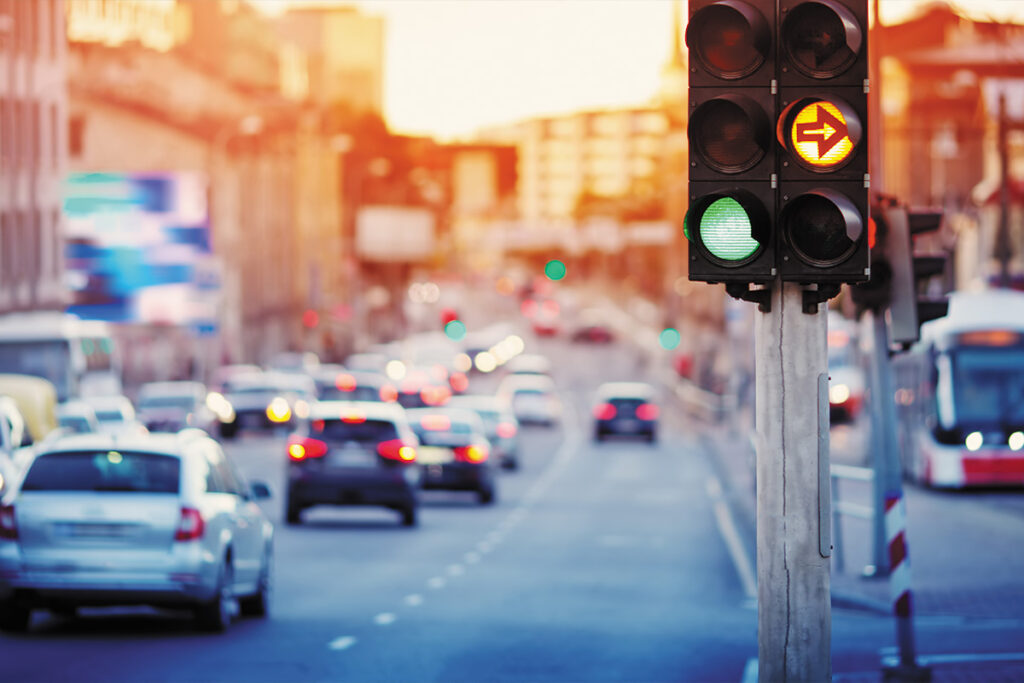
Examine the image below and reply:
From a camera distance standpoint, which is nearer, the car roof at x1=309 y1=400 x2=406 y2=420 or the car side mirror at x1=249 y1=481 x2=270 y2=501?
the car side mirror at x1=249 y1=481 x2=270 y2=501

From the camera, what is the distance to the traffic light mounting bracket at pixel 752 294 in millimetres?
8102

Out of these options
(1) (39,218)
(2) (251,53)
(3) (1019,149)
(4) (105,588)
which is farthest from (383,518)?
(2) (251,53)

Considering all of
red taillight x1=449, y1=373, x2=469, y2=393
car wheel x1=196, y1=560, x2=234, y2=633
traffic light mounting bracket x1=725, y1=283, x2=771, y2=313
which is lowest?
red taillight x1=449, y1=373, x2=469, y2=393

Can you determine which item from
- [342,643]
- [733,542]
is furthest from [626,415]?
[342,643]

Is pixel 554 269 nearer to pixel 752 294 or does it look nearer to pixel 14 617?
pixel 14 617

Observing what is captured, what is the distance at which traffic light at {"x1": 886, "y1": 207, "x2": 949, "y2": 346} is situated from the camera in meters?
14.5

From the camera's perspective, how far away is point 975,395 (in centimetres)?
3728

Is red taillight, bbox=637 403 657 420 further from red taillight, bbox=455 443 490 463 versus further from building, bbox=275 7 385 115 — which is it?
building, bbox=275 7 385 115

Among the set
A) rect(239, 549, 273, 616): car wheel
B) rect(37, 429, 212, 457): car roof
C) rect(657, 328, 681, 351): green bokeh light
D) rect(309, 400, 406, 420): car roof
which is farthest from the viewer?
rect(657, 328, 681, 351): green bokeh light

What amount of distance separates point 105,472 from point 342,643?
2.06 metres

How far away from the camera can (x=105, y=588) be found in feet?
48.6

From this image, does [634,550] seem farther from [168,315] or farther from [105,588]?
[168,315]

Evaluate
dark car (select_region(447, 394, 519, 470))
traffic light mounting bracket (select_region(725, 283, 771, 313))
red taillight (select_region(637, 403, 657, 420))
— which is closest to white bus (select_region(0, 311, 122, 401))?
dark car (select_region(447, 394, 519, 470))

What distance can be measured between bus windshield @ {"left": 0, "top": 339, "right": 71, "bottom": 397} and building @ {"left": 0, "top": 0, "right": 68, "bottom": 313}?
15775mm
